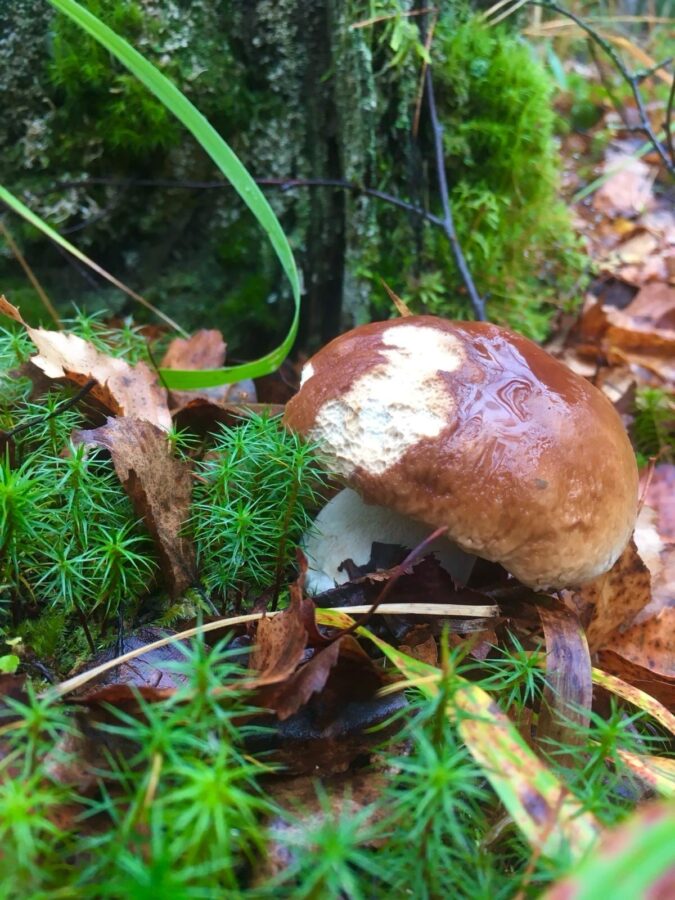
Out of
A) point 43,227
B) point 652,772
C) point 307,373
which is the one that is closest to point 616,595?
point 652,772

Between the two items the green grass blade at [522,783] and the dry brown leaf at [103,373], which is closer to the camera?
the green grass blade at [522,783]

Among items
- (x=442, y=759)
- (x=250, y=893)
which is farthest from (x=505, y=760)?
(x=250, y=893)

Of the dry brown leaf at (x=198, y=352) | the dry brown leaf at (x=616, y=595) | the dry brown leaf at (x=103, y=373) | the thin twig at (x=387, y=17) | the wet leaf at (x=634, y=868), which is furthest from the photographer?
the dry brown leaf at (x=198, y=352)

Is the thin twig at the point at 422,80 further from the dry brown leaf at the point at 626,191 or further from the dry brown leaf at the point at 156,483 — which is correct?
the dry brown leaf at the point at 626,191

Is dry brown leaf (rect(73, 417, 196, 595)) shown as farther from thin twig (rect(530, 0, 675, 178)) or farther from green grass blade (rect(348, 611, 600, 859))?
thin twig (rect(530, 0, 675, 178))

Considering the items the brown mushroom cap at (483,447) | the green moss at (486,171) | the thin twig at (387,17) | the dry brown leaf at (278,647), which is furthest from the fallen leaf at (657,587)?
the thin twig at (387,17)

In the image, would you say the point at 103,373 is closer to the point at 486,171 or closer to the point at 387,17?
the point at 387,17

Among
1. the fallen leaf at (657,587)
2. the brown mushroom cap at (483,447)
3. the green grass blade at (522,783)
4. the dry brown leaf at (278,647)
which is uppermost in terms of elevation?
the brown mushroom cap at (483,447)
